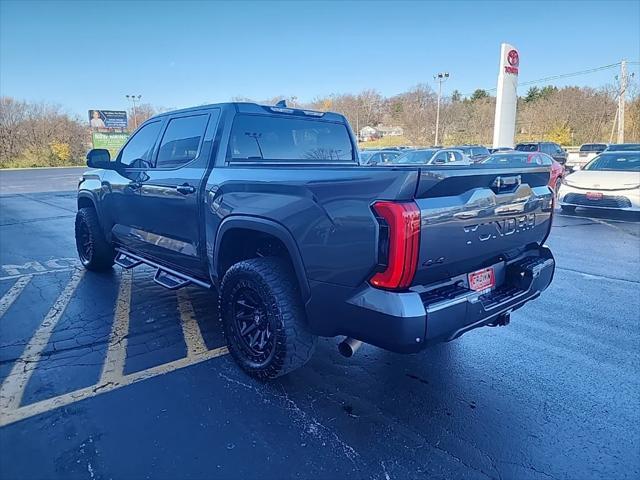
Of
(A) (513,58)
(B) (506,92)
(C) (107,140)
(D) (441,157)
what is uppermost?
(A) (513,58)

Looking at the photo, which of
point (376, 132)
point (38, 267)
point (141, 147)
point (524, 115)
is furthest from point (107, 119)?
point (141, 147)

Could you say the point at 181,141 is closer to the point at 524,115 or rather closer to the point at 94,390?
the point at 94,390

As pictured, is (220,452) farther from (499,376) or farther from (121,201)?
(121,201)

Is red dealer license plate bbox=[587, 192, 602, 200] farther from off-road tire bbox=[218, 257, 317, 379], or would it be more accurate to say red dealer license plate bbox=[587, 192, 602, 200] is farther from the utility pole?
the utility pole

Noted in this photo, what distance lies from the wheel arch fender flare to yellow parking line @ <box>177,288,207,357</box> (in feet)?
2.88

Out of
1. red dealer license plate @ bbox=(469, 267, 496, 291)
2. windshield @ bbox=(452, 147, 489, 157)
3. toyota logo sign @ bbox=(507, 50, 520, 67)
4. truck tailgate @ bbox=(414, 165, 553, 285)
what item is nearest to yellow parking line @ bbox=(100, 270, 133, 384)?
truck tailgate @ bbox=(414, 165, 553, 285)

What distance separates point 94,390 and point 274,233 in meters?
1.65

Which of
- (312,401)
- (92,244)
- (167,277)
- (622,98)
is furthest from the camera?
(622,98)

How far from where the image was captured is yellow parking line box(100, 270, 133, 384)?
3.22 metres

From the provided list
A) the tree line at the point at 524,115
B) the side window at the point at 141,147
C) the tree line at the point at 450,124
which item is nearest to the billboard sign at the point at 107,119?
the tree line at the point at 450,124

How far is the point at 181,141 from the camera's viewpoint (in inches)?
159

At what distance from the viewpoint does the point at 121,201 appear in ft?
16.0

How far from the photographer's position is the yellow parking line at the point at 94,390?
2.72 metres

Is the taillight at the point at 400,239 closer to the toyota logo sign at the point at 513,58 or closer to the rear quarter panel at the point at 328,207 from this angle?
the rear quarter panel at the point at 328,207
